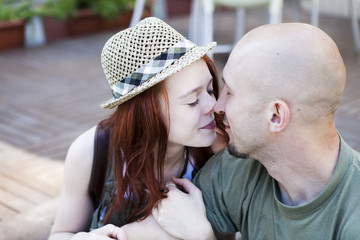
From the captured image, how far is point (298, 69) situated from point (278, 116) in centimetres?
15

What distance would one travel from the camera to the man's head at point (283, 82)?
4.66 ft

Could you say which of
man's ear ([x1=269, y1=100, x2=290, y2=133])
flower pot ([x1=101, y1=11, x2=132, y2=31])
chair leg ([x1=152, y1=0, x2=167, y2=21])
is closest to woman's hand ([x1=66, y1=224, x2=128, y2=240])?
man's ear ([x1=269, y1=100, x2=290, y2=133])

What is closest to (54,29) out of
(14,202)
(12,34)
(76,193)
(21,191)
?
(12,34)

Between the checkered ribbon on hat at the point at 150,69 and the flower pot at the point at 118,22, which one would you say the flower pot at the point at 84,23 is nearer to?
the flower pot at the point at 118,22

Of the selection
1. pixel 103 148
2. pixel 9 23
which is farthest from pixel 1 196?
pixel 9 23

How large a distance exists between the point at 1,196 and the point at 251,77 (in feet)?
6.20

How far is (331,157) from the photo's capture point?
151 centimetres

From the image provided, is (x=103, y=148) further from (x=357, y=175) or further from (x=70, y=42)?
(x=70, y=42)

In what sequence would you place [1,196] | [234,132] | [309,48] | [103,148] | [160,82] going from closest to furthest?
[309,48]
[234,132]
[160,82]
[103,148]
[1,196]

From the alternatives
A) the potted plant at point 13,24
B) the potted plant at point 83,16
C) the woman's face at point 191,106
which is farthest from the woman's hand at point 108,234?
→ the potted plant at point 83,16

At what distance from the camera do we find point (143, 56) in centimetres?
178

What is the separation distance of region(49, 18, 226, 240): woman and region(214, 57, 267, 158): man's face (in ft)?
0.66

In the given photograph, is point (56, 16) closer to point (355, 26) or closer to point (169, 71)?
Result: point (355, 26)

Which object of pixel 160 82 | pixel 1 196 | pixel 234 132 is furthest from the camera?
pixel 1 196
